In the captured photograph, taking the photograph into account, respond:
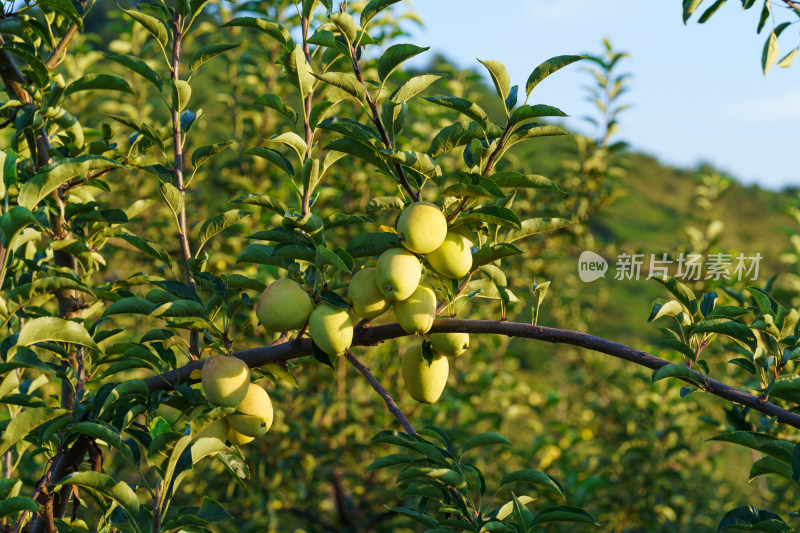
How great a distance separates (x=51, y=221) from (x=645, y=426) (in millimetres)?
3253

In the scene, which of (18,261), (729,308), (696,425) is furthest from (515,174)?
(696,425)

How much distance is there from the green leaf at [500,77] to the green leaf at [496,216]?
197 mm

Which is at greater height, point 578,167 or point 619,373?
point 578,167

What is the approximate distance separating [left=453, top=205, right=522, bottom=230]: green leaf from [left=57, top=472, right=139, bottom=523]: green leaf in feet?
2.43

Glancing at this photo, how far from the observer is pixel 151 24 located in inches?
52.7

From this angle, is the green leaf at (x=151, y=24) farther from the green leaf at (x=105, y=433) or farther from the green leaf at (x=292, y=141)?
the green leaf at (x=105, y=433)

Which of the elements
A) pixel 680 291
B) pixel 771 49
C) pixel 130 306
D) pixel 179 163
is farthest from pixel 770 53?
pixel 130 306

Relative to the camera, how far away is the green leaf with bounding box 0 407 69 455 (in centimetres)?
113

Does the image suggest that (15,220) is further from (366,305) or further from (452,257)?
(452,257)

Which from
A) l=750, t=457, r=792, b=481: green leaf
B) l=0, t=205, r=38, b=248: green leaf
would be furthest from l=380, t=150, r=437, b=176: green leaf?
l=750, t=457, r=792, b=481: green leaf

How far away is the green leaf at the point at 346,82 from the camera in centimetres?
111

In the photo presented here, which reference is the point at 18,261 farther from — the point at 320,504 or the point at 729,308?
the point at 320,504

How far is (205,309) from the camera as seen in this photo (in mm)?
1243

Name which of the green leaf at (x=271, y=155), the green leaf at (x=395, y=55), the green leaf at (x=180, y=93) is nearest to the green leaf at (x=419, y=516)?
the green leaf at (x=271, y=155)
